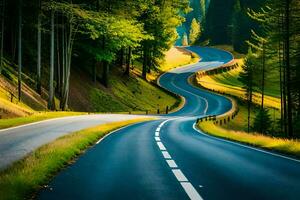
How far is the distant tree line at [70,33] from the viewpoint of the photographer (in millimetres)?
36000

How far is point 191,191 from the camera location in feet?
25.7

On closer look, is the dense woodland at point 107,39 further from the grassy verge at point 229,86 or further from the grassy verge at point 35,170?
the grassy verge at point 35,170

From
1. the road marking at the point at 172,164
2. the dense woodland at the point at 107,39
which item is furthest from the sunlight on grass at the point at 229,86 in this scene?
the road marking at the point at 172,164

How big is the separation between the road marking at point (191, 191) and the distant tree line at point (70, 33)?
27043mm

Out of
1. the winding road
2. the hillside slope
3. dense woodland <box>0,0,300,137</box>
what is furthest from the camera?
dense woodland <box>0,0,300,137</box>

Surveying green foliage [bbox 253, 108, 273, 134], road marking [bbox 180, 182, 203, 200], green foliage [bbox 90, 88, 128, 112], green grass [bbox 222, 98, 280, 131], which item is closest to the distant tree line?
green foliage [bbox 90, 88, 128, 112]

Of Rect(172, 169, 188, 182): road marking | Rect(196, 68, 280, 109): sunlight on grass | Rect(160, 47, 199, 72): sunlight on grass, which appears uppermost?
Rect(160, 47, 199, 72): sunlight on grass

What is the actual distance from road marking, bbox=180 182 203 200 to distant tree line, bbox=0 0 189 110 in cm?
2704

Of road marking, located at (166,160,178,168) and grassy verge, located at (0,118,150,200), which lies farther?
road marking, located at (166,160,178,168)

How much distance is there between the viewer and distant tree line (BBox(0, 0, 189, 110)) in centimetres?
3600

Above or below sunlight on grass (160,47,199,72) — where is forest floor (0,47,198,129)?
below

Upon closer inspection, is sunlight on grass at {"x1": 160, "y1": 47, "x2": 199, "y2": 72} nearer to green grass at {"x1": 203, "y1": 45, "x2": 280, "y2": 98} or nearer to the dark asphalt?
green grass at {"x1": 203, "y1": 45, "x2": 280, "y2": 98}

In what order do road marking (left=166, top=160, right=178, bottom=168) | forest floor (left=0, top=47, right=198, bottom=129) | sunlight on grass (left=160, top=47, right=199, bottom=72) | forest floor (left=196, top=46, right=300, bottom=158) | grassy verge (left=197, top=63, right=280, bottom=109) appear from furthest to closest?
sunlight on grass (left=160, top=47, right=199, bottom=72) → grassy verge (left=197, top=63, right=280, bottom=109) → forest floor (left=196, top=46, right=300, bottom=158) → forest floor (left=0, top=47, right=198, bottom=129) → road marking (left=166, top=160, right=178, bottom=168)

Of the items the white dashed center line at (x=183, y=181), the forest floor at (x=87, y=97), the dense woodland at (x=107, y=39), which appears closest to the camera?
the white dashed center line at (x=183, y=181)
